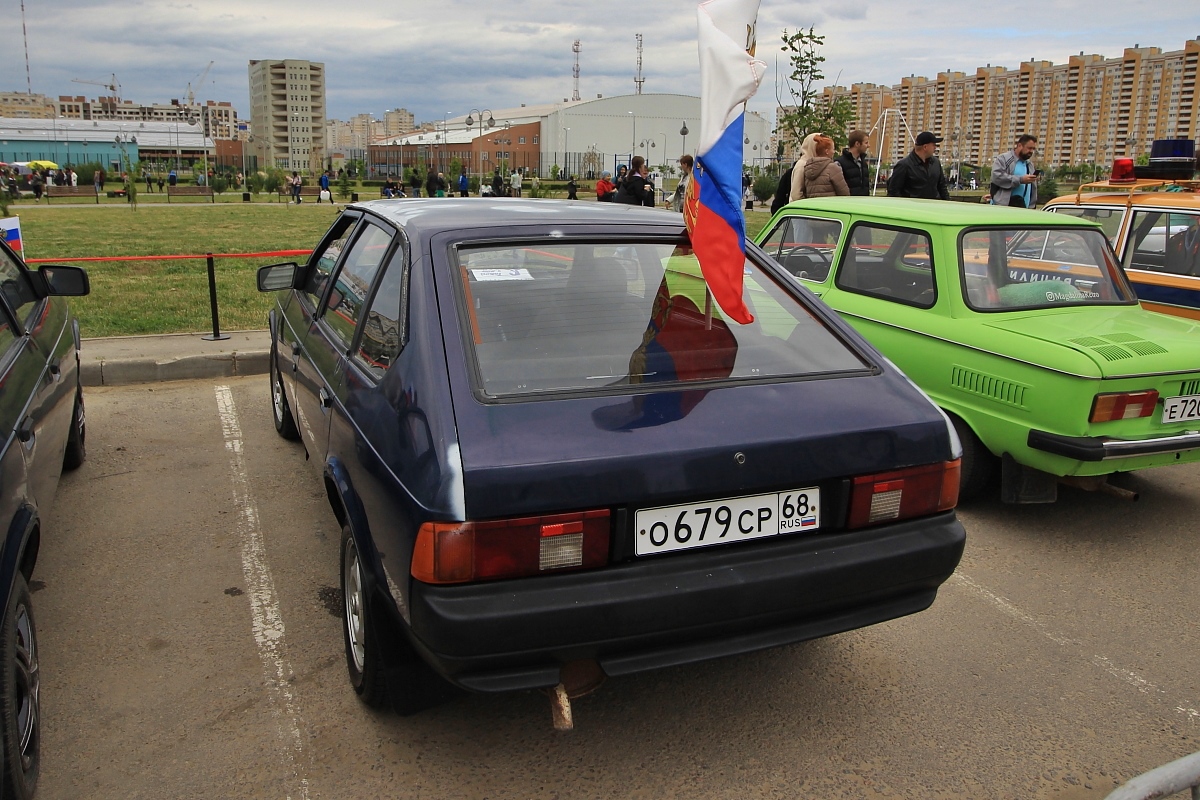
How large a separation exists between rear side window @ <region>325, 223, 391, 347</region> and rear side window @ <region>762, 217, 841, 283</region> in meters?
3.17

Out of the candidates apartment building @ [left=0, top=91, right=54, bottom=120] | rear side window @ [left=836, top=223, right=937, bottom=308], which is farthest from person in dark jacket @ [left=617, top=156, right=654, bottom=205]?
apartment building @ [left=0, top=91, right=54, bottom=120]

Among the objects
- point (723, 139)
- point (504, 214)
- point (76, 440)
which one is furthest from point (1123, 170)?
point (76, 440)

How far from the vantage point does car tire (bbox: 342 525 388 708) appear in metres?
2.84

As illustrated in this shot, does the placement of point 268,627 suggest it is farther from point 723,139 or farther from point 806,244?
point 806,244

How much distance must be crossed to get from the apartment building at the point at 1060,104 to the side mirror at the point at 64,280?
3047 inches

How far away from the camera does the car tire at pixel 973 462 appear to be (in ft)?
16.0

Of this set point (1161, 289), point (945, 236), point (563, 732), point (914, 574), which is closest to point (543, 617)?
point (563, 732)

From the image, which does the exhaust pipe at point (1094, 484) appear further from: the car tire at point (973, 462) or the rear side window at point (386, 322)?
the rear side window at point (386, 322)

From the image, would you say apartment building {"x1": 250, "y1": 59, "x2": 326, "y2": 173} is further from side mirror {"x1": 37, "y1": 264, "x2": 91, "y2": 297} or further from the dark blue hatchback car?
the dark blue hatchback car

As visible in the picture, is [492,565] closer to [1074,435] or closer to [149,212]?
[1074,435]

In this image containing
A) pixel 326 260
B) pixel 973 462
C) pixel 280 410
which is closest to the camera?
pixel 326 260

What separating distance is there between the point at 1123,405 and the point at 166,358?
278 inches

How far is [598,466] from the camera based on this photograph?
2.40 metres

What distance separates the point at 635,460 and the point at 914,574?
969mm
